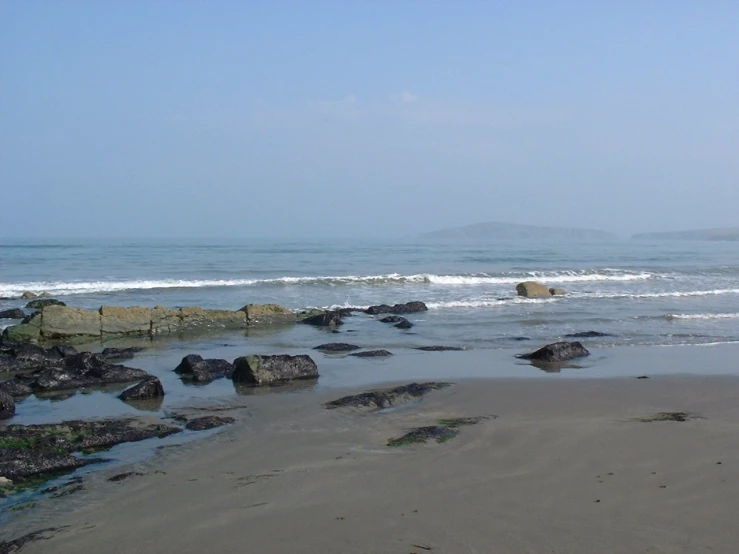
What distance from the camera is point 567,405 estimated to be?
8812 mm

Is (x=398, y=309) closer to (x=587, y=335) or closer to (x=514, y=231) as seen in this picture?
(x=587, y=335)

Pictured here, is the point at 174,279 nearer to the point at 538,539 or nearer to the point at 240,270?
the point at 240,270

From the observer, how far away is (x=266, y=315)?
59.9 feet

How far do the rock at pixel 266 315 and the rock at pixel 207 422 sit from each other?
972 centimetres

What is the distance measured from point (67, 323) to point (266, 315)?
15.9ft

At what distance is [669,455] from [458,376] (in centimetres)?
464

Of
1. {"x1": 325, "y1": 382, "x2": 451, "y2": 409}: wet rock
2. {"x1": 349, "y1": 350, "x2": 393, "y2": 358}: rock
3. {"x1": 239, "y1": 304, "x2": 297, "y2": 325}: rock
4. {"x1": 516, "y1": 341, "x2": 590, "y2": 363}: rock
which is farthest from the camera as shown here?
{"x1": 239, "y1": 304, "x2": 297, "y2": 325}: rock

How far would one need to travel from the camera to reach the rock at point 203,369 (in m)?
10.8

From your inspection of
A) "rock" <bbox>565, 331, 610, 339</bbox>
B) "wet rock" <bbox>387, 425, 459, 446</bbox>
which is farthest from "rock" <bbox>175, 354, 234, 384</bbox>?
"rock" <bbox>565, 331, 610, 339</bbox>

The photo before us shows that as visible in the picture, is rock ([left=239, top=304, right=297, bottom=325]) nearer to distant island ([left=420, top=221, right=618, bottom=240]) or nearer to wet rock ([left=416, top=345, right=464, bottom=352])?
wet rock ([left=416, top=345, right=464, bottom=352])

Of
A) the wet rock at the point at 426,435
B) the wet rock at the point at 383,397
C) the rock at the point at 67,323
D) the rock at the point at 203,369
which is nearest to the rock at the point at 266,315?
the rock at the point at 67,323

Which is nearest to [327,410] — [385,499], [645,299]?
[385,499]

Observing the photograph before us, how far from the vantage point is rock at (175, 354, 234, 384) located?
35.5 ft

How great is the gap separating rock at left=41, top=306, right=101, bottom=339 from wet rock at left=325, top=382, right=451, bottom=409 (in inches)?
359
